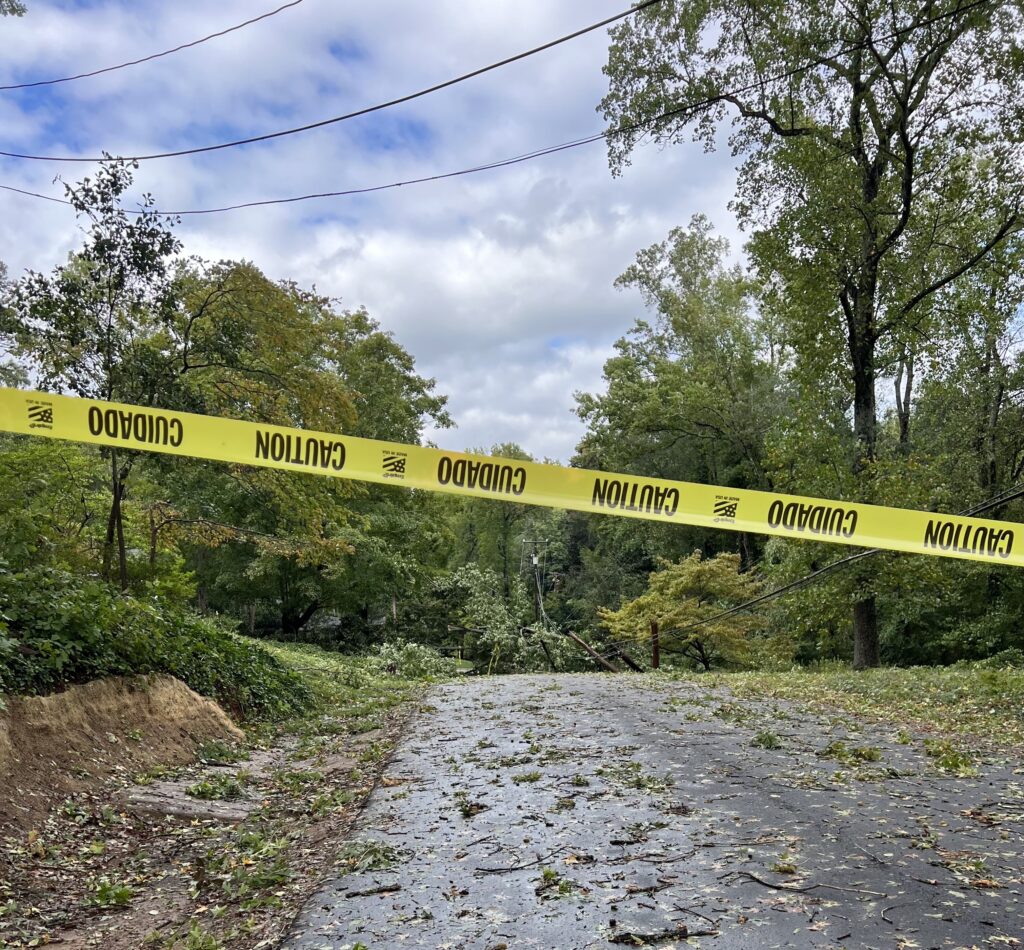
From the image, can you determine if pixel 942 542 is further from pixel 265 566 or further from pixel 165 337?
pixel 265 566

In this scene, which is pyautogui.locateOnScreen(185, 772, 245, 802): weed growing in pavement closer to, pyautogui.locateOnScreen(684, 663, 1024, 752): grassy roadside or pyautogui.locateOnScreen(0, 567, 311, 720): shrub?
pyautogui.locateOnScreen(0, 567, 311, 720): shrub

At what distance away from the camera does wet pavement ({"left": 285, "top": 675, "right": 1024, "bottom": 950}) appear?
302 centimetres

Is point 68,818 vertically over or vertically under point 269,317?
under

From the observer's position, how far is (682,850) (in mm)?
3820

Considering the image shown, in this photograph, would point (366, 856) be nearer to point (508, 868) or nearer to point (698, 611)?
point (508, 868)

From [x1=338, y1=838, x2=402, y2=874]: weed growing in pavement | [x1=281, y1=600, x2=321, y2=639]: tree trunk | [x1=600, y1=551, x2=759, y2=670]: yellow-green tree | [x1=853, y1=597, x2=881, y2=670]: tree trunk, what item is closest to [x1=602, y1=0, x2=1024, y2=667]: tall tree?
[x1=853, y1=597, x2=881, y2=670]: tree trunk

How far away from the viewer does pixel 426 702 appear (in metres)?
11.2

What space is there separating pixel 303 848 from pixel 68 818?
1.52 m

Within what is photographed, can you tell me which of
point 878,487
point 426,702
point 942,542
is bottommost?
point 426,702

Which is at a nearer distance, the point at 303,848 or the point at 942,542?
the point at 303,848

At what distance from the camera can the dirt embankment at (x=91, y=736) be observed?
186 inches

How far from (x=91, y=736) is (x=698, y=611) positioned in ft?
64.4

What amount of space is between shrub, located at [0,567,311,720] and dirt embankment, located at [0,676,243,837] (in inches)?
7.8

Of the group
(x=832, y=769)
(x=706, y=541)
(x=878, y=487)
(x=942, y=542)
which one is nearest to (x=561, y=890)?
(x=832, y=769)
